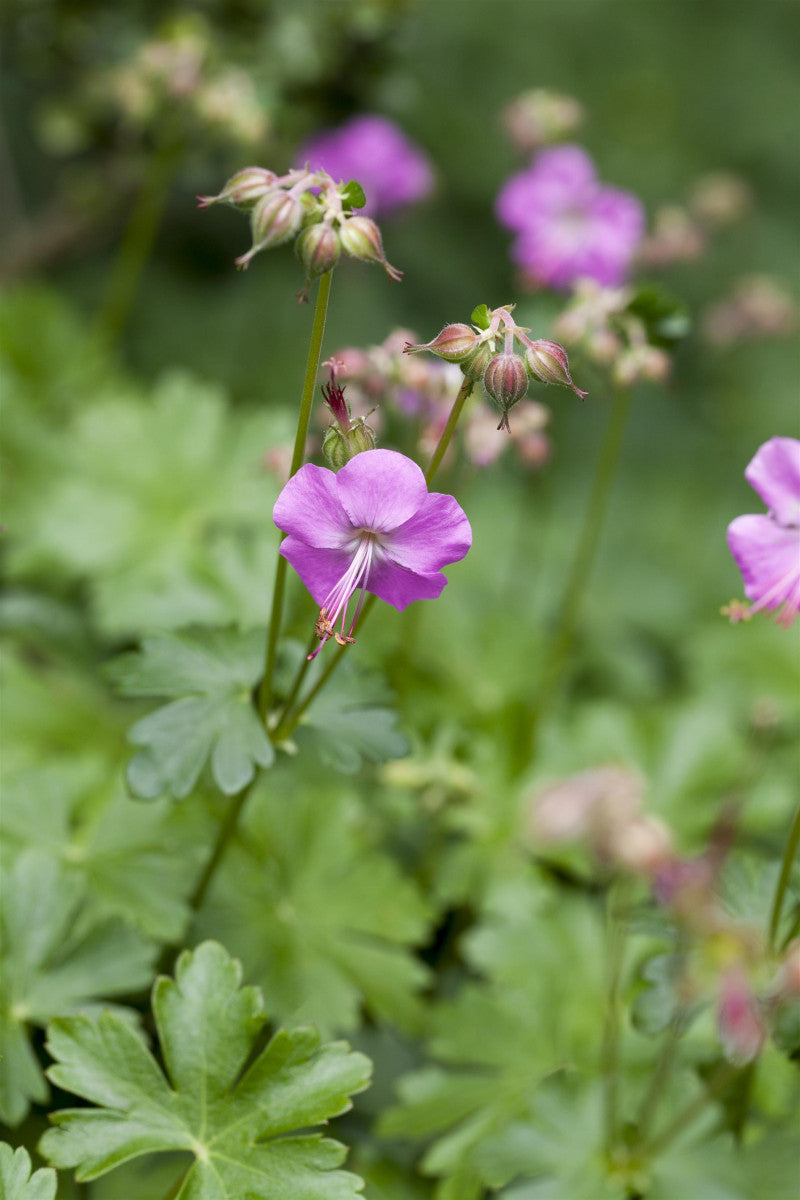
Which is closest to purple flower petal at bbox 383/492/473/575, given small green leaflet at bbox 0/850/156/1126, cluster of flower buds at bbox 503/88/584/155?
small green leaflet at bbox 0/850/156/1126

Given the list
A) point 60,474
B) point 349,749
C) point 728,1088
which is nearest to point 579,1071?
point 728,1088

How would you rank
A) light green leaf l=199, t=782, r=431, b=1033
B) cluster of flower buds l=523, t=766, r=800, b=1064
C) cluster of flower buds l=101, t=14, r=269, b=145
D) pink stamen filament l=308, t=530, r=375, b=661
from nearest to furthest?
cluster of flower buds l=523, t=766, r=800, b=1064 < pink stamen filament l=308, t=530, r=375, b=661 < light green leaf l=199, t=782, r=431, b=1033 < cluster of flower buds l=101, t=14, r=269, b=145

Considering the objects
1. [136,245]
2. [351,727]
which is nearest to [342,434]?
[351,727]

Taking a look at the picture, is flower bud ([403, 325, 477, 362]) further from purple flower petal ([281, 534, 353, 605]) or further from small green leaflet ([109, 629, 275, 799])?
small green leaflet ([109, 629, 275, 799])

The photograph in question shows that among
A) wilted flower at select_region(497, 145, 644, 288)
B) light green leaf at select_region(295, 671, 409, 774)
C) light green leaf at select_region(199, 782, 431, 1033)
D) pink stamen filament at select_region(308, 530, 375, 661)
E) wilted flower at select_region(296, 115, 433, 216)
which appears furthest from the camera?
wilted flower at select_region(296, 115, 433, 216)

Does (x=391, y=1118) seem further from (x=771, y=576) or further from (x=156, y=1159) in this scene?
(x=771, y=576)

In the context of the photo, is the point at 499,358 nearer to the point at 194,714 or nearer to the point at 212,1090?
the point at 194,714
